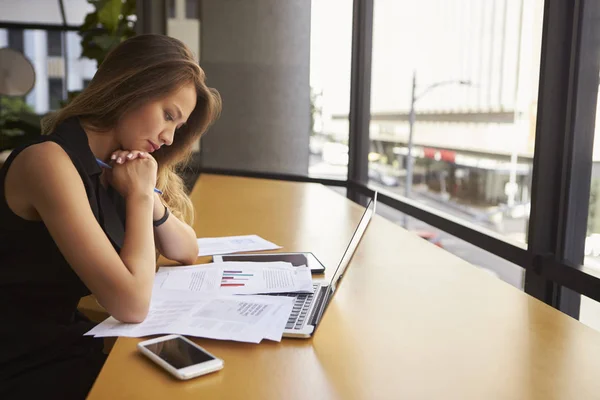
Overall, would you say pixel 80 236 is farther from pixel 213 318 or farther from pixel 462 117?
Answer: pixel 462 117

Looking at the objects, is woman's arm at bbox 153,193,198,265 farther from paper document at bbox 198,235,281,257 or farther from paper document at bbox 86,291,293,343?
paper document at bbox 86,291,293,343

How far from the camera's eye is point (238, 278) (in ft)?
4.10

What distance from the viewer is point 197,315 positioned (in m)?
1.00

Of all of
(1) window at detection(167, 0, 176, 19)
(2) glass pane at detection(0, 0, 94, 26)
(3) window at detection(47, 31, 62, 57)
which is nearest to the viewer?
(1) window at detection(167, 0, 176, 19)

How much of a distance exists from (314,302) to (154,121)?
0.56 meters

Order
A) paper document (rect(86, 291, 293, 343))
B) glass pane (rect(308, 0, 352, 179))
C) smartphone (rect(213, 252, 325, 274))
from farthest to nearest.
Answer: glass pane (rect(308, 0, 352, 179)) < smartphone (rect(213, 252, 325, 274)) < paper document (rect(86, 291, 293, 343))

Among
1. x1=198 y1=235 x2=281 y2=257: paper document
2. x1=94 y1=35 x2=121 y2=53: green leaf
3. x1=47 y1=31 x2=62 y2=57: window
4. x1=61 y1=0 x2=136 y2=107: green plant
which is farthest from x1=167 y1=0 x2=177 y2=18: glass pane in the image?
x1=47 y1=31 x2=62 y2=57: window

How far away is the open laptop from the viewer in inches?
37.6

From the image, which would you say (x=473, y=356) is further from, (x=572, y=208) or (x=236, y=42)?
(x=236, y=42)

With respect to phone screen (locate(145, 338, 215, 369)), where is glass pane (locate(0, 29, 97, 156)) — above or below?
above

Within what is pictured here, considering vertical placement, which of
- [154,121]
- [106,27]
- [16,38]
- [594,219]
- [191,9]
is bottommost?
[594,219]

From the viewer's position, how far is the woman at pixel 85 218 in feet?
3.33

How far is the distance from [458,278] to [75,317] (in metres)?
0.90

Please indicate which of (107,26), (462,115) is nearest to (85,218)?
(107,26)
